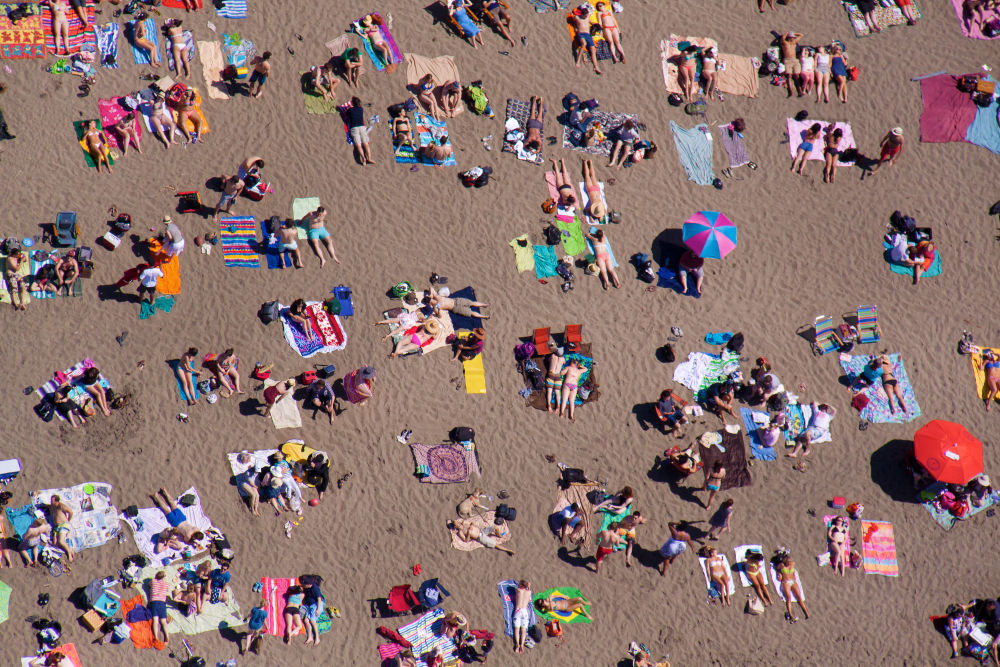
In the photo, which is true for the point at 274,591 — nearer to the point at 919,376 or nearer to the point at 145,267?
the point at 145,267

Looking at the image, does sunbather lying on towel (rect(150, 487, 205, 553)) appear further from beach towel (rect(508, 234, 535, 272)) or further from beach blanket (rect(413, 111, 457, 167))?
beach blanket (rect(413, 111, 457, 167))

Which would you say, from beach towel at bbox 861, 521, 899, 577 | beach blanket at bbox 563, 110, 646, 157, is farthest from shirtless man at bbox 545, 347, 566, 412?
beach towel at bbox 861, 521, 899, 577

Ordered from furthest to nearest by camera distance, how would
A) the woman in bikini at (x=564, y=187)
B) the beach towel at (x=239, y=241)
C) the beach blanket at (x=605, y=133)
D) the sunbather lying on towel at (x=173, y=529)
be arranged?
1. the beach blanket at (x=605, y=133)
2. the woman in bikini at (x=564, y=187)
3. the beach towel at (x=239, y=241)
4. the sunbather lying on towel at (x=173, y=529)

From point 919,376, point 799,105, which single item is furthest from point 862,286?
point 799,105

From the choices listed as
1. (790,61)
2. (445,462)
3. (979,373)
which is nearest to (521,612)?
(445,462)

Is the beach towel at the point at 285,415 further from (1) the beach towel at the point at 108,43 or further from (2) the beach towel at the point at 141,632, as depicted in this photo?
(1) the beach towel at the point at 108,43

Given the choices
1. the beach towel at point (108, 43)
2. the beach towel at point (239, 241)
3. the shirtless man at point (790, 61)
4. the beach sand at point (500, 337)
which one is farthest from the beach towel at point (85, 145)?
the shirtless man at point (790, 61)
